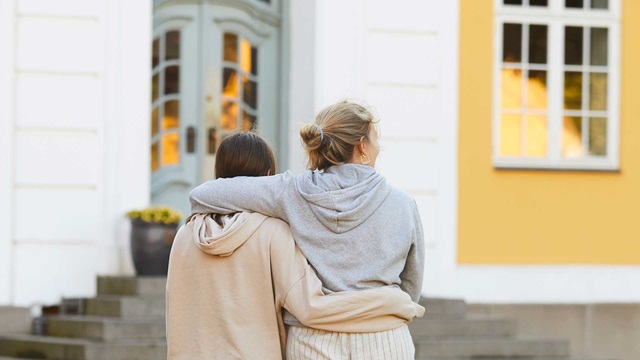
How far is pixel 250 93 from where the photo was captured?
9305 mm

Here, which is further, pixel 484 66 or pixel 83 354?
pixel 484 66

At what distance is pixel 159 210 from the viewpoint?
8.09 meters

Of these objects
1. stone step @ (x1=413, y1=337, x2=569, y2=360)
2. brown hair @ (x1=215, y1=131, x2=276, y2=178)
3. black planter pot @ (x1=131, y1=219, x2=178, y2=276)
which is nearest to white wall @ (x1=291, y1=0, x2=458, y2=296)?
stone step @ (x1=413, y1=337, x2=569, y2=360)

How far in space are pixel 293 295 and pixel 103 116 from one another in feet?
17.9

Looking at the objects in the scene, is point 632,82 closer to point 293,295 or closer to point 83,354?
point 83,354

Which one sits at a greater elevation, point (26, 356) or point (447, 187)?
point (447, 187)

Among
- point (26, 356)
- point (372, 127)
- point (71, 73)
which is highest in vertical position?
point (71, 73)

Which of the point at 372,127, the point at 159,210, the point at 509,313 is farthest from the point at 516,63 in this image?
the point at 372,127

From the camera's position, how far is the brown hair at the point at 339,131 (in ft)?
10.3

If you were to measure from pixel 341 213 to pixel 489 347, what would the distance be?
4960 millimetres

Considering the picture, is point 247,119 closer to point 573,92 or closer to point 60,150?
point 60,150

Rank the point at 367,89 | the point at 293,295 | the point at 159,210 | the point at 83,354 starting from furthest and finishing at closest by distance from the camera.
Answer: the point at 367,89, the point at 159,210, the point at 83,354, the point at 293,295

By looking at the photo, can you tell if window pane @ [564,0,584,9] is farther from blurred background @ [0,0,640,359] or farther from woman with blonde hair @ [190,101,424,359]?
woman with blonde hair @ [190,101,424,359]

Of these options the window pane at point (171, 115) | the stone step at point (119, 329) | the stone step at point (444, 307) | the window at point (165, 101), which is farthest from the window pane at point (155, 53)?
the stone step at point (444, 307)
